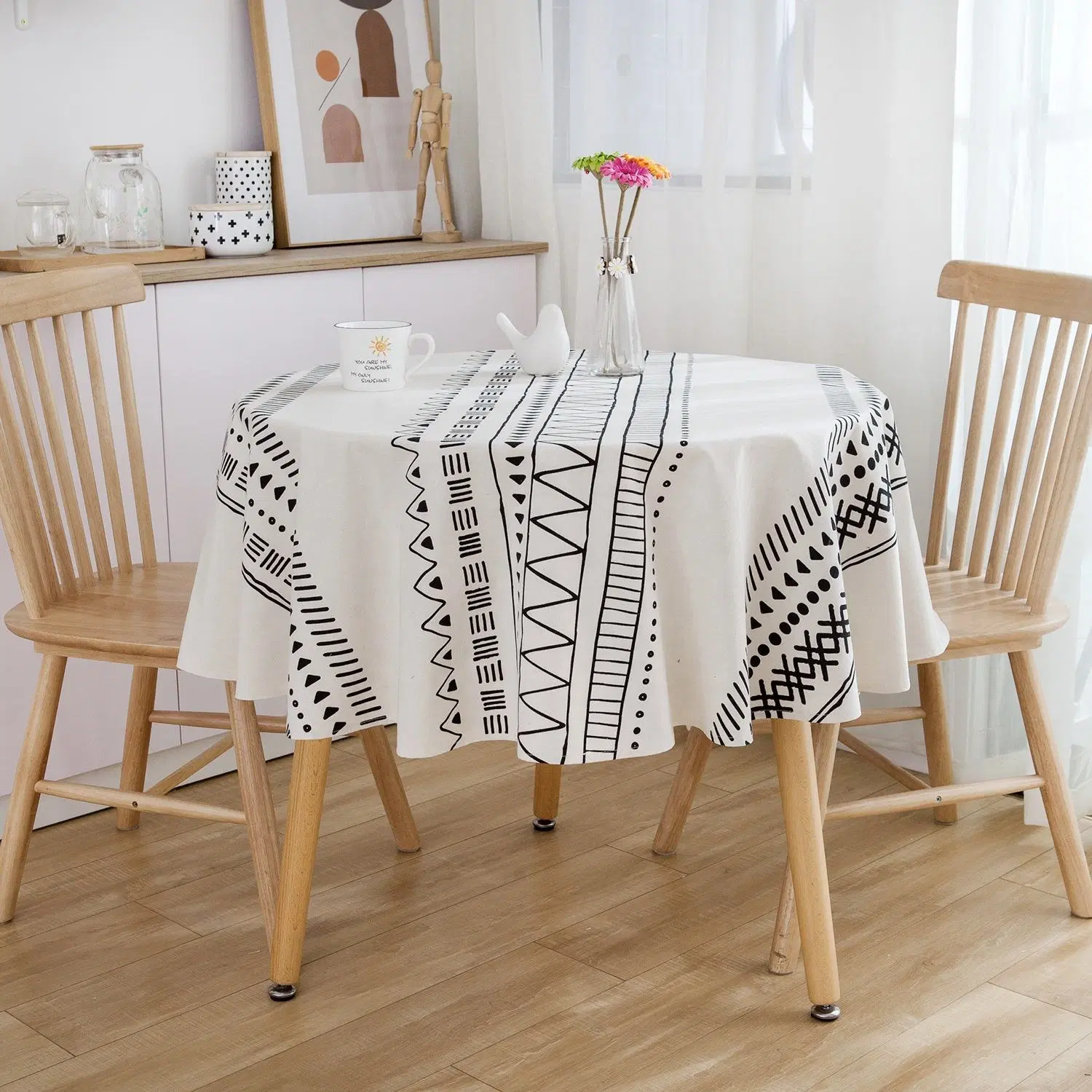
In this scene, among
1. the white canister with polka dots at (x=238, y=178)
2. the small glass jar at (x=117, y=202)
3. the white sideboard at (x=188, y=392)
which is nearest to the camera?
the white sideboard at (x=188, y=392)

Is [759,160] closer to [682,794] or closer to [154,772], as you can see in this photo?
[682,794]

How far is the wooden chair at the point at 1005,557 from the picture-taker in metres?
1.98

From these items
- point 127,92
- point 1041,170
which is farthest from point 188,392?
point 1041,170

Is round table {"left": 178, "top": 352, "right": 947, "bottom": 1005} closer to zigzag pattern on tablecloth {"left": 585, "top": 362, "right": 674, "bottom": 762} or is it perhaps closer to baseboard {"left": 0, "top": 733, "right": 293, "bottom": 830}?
zigzag pattern on tablecloth {"left": 585, "top": 362, "right": 674, "bottom": 762}

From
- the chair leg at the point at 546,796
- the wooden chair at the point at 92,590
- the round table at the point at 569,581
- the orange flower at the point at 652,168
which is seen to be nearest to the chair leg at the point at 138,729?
the wooden chair at the point at 92,590

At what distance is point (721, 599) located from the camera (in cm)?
165

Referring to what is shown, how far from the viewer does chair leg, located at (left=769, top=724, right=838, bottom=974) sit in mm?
1909

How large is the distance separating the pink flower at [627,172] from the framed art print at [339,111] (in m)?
1.08

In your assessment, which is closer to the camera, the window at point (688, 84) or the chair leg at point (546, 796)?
the chair leg at point (546, 796)

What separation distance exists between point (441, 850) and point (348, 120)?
1531mm

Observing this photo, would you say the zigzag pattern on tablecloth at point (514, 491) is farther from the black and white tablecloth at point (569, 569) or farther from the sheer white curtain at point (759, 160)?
the sheer white curtain at point (759, 160)

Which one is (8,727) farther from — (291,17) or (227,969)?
(291,17)

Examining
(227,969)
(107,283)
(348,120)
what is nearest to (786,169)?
(348,120)


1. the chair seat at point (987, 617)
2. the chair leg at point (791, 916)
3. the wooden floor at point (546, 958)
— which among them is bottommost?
the wooden floor at point (546, 958)
